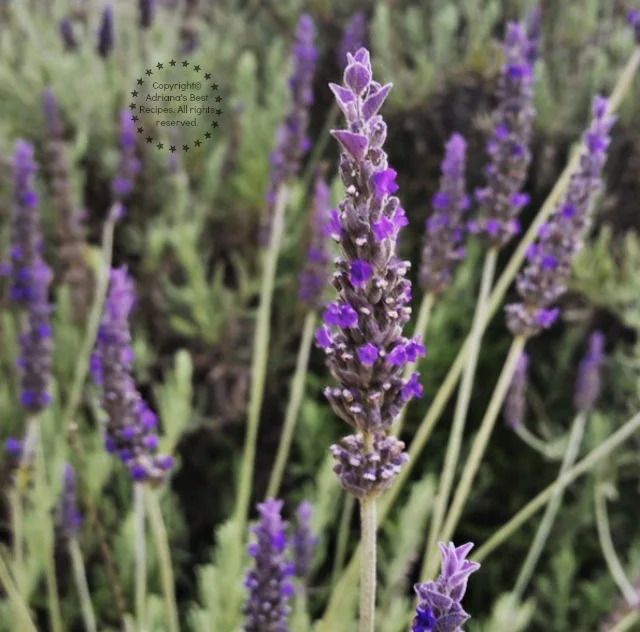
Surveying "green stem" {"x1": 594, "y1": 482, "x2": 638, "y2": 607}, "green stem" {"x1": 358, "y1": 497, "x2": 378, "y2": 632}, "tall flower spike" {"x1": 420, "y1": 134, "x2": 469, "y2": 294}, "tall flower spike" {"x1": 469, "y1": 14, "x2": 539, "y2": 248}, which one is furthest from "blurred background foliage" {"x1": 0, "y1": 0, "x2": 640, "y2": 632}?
"green stem" {"x1": 358, "y1": 497, "x2": 378, "y2": 632}

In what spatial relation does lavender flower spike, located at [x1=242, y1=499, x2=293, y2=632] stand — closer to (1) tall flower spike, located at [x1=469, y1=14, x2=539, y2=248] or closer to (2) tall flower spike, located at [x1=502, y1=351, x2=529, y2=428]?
(1) tall flower spike, located at [x1=469, y1=14, x2=539, y2=248]

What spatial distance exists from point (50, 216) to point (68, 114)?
30 centimetres

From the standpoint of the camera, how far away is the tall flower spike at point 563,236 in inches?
38.7

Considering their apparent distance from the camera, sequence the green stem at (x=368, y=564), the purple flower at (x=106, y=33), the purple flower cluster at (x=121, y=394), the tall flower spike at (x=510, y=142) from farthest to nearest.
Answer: the purple flower at (x=106, y=33), the tall flower spike at (x=510, y=142), the purple flower cluster at (x=121, y=394), the green stem at (x=368, y=564)

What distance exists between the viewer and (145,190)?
6.77ft

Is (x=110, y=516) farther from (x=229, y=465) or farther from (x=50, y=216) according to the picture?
(x=50, y=216)

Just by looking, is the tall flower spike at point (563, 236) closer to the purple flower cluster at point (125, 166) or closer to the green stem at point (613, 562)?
the green stem at point (613, 562)

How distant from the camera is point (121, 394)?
989mm

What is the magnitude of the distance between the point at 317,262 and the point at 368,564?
0.88 m

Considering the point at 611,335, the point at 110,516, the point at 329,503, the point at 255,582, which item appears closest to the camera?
the point at 255,582

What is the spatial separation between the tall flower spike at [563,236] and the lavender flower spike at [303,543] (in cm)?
38

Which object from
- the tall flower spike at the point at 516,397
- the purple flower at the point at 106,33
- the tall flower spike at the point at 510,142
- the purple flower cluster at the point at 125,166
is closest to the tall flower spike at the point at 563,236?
the tall flower spike at the point at 510,142

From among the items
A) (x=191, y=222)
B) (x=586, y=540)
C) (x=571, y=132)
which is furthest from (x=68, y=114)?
(x=586, y=540)

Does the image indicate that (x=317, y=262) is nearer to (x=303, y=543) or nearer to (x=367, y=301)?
(x=303, y=543)
